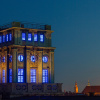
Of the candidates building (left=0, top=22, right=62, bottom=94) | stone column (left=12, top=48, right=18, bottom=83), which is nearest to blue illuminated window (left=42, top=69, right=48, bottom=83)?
building (left=0, top=22, right=62, bottom=94)

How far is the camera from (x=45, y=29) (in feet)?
303

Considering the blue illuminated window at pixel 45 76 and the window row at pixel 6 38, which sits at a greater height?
the window row at pixel 6 38

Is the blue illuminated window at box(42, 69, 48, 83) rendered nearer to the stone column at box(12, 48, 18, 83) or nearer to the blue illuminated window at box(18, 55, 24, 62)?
the blue illuminated window at box(18, 55, 24, 62)

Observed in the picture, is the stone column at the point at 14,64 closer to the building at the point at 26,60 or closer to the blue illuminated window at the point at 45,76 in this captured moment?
the building at the point at 26,60

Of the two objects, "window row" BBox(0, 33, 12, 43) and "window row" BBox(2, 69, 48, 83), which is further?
"window row" BBox(0, 33, 12, 43)

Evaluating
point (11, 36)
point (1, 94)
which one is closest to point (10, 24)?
point (11, 36)

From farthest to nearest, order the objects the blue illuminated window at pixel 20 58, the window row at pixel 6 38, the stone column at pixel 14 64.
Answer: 1. the window row at pixel 6 38
2. the blue illuminated window at pixel 20 58
3. the stone column at pixel 14 64

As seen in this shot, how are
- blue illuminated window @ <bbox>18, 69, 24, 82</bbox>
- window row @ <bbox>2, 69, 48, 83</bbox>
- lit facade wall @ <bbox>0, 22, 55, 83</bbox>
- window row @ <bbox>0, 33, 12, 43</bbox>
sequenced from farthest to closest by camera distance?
window row @ <bbox>0, 33, 12, 43</bbox>
window row @ <bbox>2, 69, 48, 83</bbox>
lit facade wall @ <bbox>0, 22, 55, 83</bbox>
blue illuminated window @ <bbox>18, 69, 24, 82</bbox>

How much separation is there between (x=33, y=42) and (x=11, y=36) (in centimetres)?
467

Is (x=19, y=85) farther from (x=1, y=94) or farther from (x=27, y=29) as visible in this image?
(x=27, y=29)

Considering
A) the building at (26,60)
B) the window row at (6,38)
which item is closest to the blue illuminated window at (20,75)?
the building at (26,60)

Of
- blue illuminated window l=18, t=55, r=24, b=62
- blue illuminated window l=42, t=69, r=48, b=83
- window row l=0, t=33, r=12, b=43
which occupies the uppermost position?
window row l=0, t=33, r=12, b=43

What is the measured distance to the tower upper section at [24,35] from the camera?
88.4 meters

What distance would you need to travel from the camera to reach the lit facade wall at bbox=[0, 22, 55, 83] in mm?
87875
